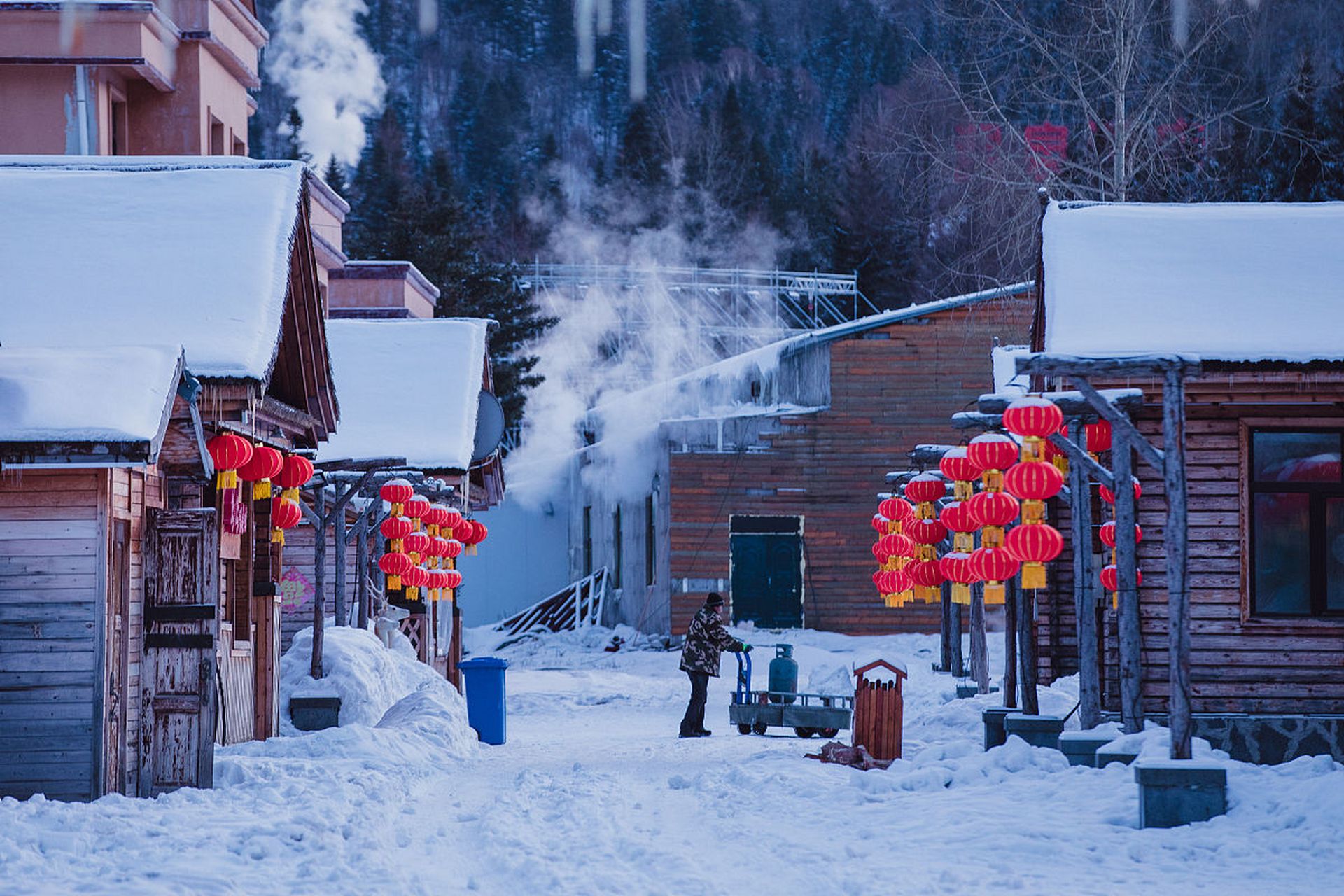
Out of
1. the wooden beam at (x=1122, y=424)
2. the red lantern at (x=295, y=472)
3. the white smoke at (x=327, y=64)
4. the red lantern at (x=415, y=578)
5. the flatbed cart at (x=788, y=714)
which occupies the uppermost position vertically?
the white smoke at (x=327, y=64)

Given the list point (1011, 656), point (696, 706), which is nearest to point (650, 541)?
point (696, 706)

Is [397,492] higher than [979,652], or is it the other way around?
[397,492]

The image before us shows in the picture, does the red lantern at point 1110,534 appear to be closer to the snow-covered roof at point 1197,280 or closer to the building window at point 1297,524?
the building window at point 1297,524

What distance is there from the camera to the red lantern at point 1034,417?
13.2 metres

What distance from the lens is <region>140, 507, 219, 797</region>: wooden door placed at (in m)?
14.0

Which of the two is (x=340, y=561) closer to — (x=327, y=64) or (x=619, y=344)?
(x=619, y=344)

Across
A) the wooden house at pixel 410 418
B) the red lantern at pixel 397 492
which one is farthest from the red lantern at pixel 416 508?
the wooden house at pixel 410 418

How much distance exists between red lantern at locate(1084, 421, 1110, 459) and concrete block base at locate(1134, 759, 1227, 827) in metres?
4.65

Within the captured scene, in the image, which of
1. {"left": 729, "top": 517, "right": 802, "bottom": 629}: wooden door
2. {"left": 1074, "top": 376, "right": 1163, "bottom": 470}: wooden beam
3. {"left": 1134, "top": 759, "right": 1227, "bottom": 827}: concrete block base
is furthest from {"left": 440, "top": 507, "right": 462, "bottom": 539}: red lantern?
{"left": 1134, "top": 759, "right": 1227, "bottom": 827}: concrete block base

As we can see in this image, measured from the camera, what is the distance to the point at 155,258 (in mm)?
15625

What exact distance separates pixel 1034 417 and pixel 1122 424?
102 cm

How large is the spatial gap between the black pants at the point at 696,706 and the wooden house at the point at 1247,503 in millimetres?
6096

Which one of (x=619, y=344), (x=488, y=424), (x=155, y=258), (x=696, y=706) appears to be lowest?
(x=696, y=706)

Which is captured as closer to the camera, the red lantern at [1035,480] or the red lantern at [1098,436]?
the red lantern at [1035,480]
